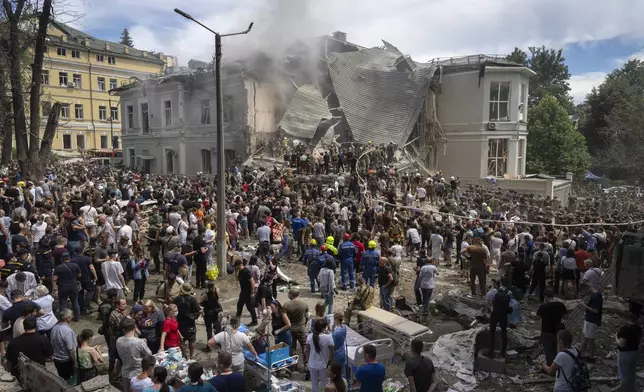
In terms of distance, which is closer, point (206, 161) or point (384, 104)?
point (384, 104)

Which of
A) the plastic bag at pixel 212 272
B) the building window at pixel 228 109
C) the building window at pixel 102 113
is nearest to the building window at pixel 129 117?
the building window at pixel 228 109

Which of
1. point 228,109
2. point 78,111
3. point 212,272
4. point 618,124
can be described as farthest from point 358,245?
point 78,111

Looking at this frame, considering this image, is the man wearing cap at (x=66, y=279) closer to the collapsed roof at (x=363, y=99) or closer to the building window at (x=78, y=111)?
the collapsed roof at (x=363, y=99)

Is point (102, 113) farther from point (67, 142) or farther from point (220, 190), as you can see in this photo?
point (220, 190)

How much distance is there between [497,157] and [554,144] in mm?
15088

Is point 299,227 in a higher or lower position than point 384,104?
lower

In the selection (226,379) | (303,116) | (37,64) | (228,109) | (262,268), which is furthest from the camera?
(228,109)

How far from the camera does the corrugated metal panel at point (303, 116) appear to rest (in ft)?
98.4

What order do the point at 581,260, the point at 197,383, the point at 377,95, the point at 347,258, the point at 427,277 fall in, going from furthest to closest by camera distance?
the point at 377,95
the point at 581,260
the point at 347,258
the point at 427,277
the point at 197,383

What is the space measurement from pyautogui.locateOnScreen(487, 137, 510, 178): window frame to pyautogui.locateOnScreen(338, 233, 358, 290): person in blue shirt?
71.5 ft

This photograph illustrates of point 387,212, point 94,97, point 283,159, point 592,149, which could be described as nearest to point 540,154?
point 592,149

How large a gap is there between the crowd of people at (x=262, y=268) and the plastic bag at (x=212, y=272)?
0.16m

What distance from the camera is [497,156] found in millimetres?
31453

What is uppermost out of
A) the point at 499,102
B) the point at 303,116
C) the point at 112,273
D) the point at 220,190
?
the point at 499,102
